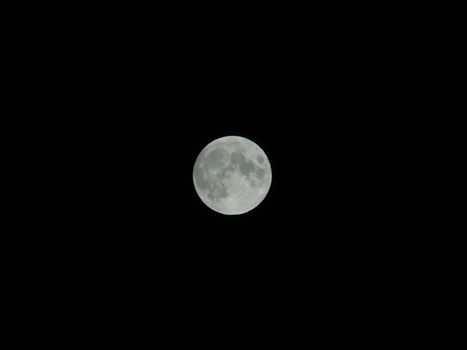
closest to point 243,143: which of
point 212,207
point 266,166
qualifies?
point 266,166

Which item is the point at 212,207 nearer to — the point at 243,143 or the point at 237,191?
the point at 237,191

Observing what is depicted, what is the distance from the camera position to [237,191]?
534cm

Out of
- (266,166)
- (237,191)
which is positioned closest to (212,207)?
(237,191)

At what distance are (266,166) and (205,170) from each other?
0.81 m

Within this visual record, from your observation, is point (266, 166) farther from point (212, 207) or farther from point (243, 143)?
point (212, 207)

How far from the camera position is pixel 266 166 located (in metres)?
5.57

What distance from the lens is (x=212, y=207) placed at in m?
5.60

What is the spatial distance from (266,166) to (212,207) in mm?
899

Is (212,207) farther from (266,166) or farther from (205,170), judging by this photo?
(266,166)

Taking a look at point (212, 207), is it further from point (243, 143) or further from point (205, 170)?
point (243, 143)

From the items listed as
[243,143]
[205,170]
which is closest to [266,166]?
[243,143]

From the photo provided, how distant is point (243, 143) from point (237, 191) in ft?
2.18

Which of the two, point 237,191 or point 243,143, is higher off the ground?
point 243,143

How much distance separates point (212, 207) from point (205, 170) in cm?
52
